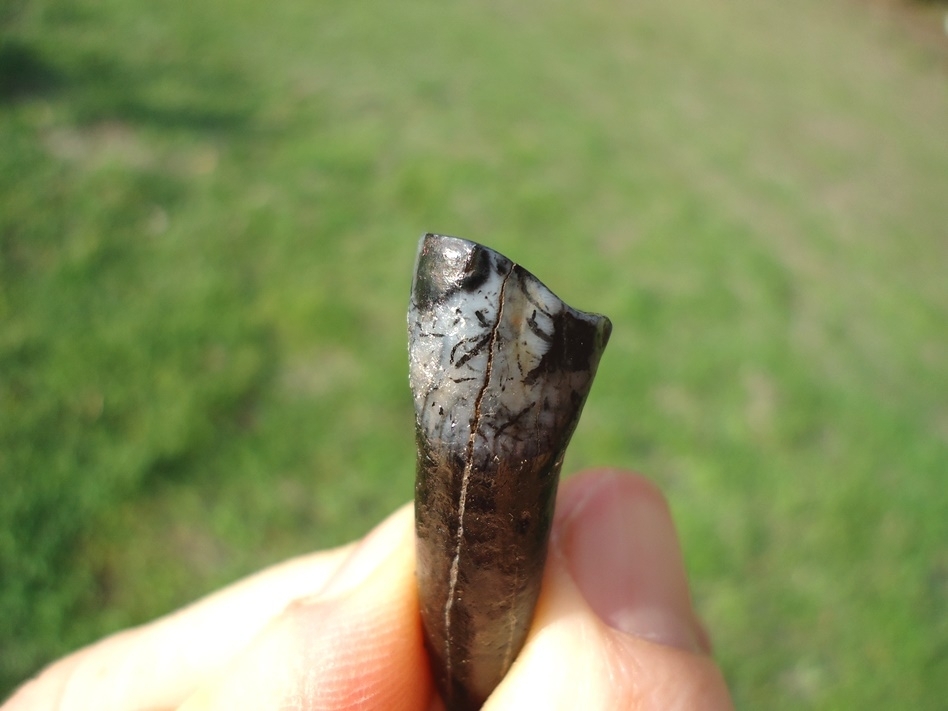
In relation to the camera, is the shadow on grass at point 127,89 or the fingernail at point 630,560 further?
the shadow on grass at point 127,89

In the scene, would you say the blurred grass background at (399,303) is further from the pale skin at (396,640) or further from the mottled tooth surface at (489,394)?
the mottled tooth surface at (489,394)

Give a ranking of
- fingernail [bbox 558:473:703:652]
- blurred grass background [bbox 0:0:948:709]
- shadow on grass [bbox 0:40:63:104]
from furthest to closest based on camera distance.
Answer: shadow on grass [bbox 0:40:63:104]
blurred grass background [bbox 0:0:948:709]
fingernail [bbox 558:473:703:652]

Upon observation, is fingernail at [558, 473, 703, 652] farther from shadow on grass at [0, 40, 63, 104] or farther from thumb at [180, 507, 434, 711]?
shadow on grass at [0, 40, 63, 104]

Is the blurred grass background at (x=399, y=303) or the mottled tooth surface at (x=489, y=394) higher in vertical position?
the mottled tooth surface at (x=489, y=394)

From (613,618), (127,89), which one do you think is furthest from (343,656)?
(127,89)

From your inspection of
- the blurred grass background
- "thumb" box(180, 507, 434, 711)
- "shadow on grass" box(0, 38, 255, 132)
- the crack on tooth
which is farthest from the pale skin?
"shadow on grass" box(0, 38, 255, 132)

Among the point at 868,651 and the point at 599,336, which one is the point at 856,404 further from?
the point at 599,336

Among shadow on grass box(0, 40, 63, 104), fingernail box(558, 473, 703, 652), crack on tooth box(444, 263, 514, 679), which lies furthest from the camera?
shadow on grass box(0, 40, 63, 104)

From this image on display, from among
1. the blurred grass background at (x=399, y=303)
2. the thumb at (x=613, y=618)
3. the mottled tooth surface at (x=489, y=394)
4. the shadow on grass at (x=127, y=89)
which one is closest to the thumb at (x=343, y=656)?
the thumb at (x=613, y=618)

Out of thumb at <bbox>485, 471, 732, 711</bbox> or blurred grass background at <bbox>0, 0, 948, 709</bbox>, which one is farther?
blurred grass background at <bbox>0, 0, 948, 709</bbox>
